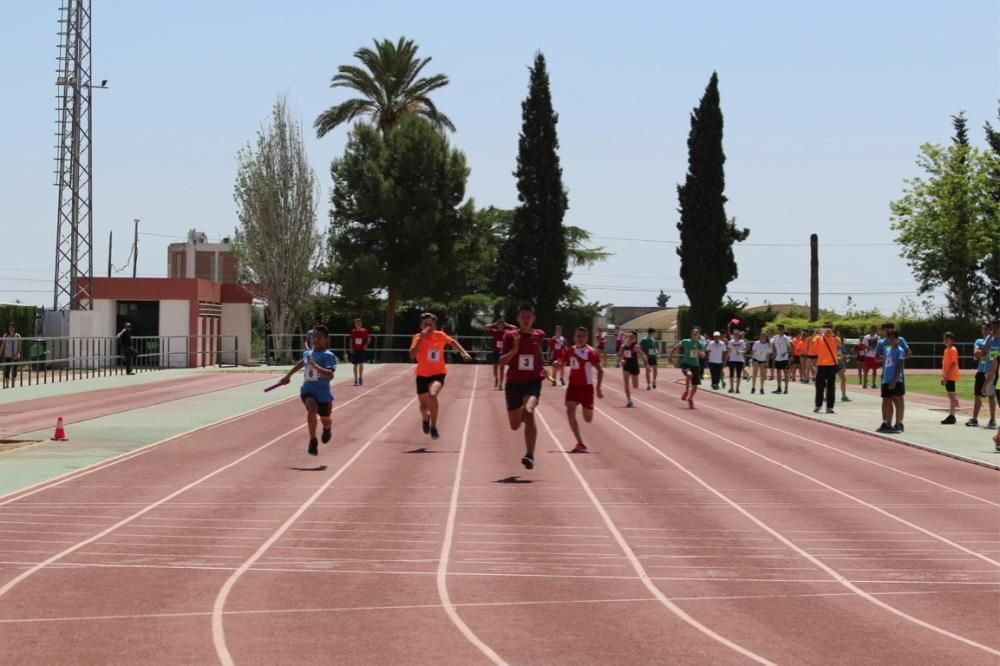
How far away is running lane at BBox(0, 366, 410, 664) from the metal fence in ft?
66.5

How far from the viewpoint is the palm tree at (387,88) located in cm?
6831

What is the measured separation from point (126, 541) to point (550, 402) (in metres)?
20.4

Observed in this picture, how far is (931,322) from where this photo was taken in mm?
60031

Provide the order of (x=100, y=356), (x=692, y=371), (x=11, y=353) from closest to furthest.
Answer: (x=692, y=371) → (x=11, y=353) → (x=100, y=356)

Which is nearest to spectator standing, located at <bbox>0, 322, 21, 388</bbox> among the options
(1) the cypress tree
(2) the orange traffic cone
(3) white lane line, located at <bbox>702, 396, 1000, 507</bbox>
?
(2) the orange traffic cone

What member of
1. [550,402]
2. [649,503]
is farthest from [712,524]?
[550,402]

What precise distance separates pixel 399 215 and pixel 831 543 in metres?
55.4

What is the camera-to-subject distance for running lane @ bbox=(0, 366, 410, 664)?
7.67 meters

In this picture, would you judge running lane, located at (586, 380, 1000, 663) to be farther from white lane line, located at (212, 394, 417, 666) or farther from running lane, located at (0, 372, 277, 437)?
running lane, located at (0, 372, 277, 437)

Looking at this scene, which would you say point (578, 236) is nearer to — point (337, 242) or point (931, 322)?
point (337, 242)

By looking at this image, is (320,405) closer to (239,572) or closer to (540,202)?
(239,572)

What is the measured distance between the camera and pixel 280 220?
212ft

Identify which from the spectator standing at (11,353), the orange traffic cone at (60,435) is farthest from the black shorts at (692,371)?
the spectator standing at (11,353)

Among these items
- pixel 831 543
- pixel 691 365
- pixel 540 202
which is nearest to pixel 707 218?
pixel 540 202
